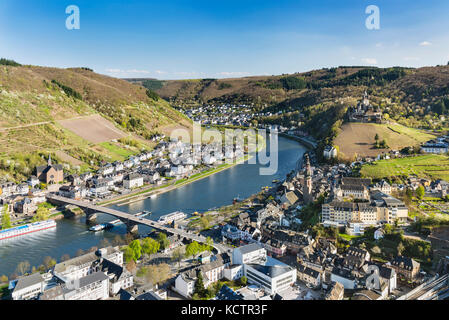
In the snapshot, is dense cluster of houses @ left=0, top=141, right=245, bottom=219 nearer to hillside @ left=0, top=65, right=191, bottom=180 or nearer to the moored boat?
hillside @ left=0, top=65, right=191, bottom=180

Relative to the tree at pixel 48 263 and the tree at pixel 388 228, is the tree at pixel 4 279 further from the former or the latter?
the tree at pixel 388 228

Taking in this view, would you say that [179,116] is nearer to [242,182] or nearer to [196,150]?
[196,150]

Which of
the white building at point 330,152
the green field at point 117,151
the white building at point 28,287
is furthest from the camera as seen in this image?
the green field at point 117,151

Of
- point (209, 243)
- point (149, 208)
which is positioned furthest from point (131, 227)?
point (209, 243)

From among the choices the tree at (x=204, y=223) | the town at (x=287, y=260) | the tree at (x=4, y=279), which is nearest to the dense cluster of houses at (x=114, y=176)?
the tree at (x=4, y=279)

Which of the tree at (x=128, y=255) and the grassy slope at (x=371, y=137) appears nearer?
the tree at (x=128, y=255)

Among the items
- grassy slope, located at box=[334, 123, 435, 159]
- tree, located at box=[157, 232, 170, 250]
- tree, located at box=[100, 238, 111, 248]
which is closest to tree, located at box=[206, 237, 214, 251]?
tree, located at box=[157, 232, 170, 250]
